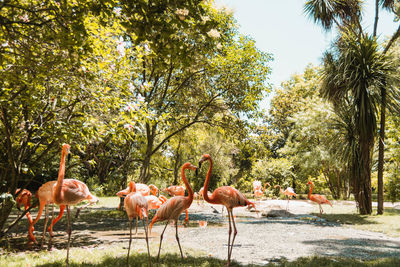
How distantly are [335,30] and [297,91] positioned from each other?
66.5ft

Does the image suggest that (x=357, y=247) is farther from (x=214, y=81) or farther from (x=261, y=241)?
(x=214, y=81)

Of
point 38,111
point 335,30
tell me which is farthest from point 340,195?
point 38,111

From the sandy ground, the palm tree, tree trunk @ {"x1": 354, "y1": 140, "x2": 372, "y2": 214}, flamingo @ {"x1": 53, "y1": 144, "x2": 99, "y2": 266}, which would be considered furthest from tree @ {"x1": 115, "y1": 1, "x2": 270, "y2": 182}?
flamingo @ {"x1": 53, "y1": 144, "x2": 99, "y2": 266}

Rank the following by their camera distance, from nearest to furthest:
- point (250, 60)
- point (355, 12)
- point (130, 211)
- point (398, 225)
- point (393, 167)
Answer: point (130, 211) < point (398, 225) < point (250, 60) < point (355, 12) < point (393, 167)

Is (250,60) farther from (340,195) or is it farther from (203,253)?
(340,195)

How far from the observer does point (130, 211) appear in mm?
5191

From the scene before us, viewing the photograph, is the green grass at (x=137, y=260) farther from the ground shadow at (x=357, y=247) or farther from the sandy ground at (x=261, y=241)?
the ground shadow at (x=357, y=247)

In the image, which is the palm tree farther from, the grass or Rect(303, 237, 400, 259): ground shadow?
the grass

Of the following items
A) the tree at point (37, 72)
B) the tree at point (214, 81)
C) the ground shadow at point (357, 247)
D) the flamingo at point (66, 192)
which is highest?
the tree at point (214, 81)

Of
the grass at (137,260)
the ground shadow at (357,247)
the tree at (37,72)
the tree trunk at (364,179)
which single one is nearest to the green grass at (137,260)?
the grass at (137,260)

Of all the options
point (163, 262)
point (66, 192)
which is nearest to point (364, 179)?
point (163, 262)

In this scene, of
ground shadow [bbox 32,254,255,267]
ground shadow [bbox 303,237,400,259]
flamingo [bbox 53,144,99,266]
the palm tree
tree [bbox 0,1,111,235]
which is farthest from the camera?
the palm tree

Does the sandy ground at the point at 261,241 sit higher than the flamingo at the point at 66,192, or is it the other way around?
the flamingo at the point at 66,192

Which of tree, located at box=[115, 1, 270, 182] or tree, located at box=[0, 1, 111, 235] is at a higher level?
tree, located at box=[115, 1, 270, 182]
